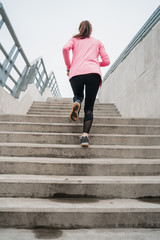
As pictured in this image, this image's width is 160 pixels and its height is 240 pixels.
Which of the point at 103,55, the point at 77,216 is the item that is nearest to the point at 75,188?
the point at 77,216

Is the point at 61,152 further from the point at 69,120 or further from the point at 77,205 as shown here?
the point at 69,120

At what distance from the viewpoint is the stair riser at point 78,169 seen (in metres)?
1.99

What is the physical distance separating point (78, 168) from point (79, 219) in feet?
2.14

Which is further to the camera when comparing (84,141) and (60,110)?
(60,110)

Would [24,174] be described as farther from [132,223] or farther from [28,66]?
[28,66]

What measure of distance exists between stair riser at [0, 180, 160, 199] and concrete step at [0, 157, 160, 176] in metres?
0.28

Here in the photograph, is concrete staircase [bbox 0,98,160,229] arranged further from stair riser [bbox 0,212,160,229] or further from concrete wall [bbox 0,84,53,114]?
concrete wall [bbox 0,84,53,114]

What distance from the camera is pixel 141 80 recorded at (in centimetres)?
431

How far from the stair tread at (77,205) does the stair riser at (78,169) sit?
36 centimetres

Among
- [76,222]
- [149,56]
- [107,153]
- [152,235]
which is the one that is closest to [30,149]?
[107,153]

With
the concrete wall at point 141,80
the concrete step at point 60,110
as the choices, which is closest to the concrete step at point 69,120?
the concrete wall at point 141,80

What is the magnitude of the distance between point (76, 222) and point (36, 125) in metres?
1.81

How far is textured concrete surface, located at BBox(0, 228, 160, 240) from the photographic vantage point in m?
1.22

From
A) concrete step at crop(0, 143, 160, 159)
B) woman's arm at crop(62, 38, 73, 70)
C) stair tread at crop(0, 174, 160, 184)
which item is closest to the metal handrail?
woman's arm at crop(62, 38, 73, 70)
